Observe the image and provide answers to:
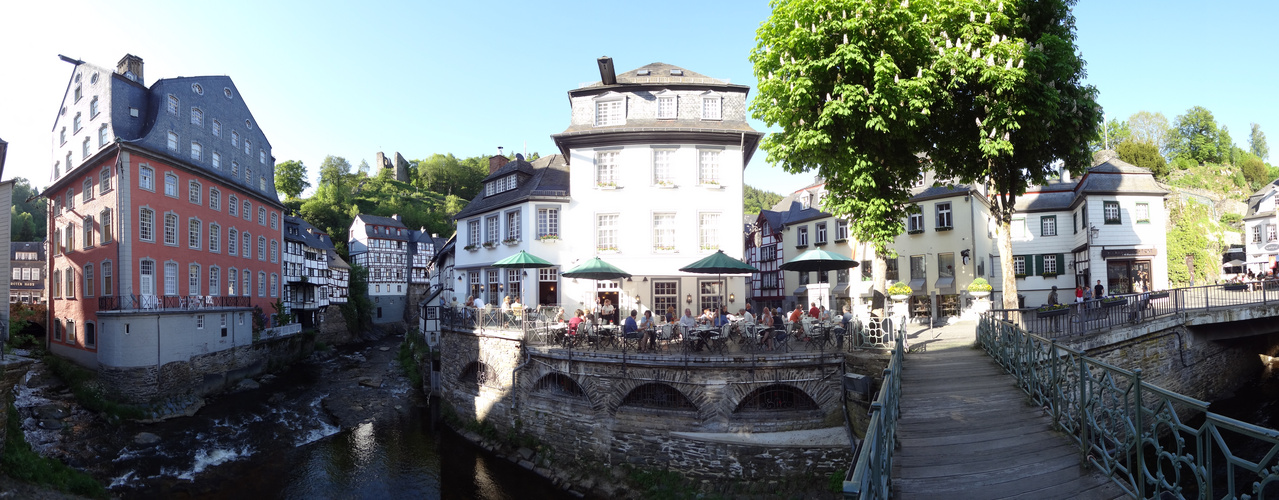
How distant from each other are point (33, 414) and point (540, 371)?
59.4 ft

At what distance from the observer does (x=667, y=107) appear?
2498cm

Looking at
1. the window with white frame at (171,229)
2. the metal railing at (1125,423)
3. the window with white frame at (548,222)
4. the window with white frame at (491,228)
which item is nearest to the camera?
the metal railing at (1125,423)

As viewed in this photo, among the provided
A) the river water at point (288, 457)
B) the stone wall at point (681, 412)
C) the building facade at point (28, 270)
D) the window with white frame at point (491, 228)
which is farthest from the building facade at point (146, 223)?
the building facade at point (28, 270)

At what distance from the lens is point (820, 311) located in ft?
59.7

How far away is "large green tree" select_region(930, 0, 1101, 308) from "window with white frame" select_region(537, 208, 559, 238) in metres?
14.6

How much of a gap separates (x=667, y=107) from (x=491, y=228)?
9919mm

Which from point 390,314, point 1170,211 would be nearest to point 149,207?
point 390,314

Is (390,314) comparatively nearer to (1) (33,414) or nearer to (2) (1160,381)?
(1) (33,414)

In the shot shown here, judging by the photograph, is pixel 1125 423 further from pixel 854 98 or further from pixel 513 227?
pixel 513 227

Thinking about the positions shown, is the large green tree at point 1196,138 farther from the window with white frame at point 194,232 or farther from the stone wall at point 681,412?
the window with white frame at point 194,232

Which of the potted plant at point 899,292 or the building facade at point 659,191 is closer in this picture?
the potted plant at point 899,292

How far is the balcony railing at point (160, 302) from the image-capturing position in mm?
24219

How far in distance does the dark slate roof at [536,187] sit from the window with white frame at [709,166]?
5.85 metres

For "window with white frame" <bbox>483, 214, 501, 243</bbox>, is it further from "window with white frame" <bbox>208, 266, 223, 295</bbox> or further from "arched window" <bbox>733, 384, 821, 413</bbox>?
"arched window" <bbox>733, 384, 821, 413</bbox>
